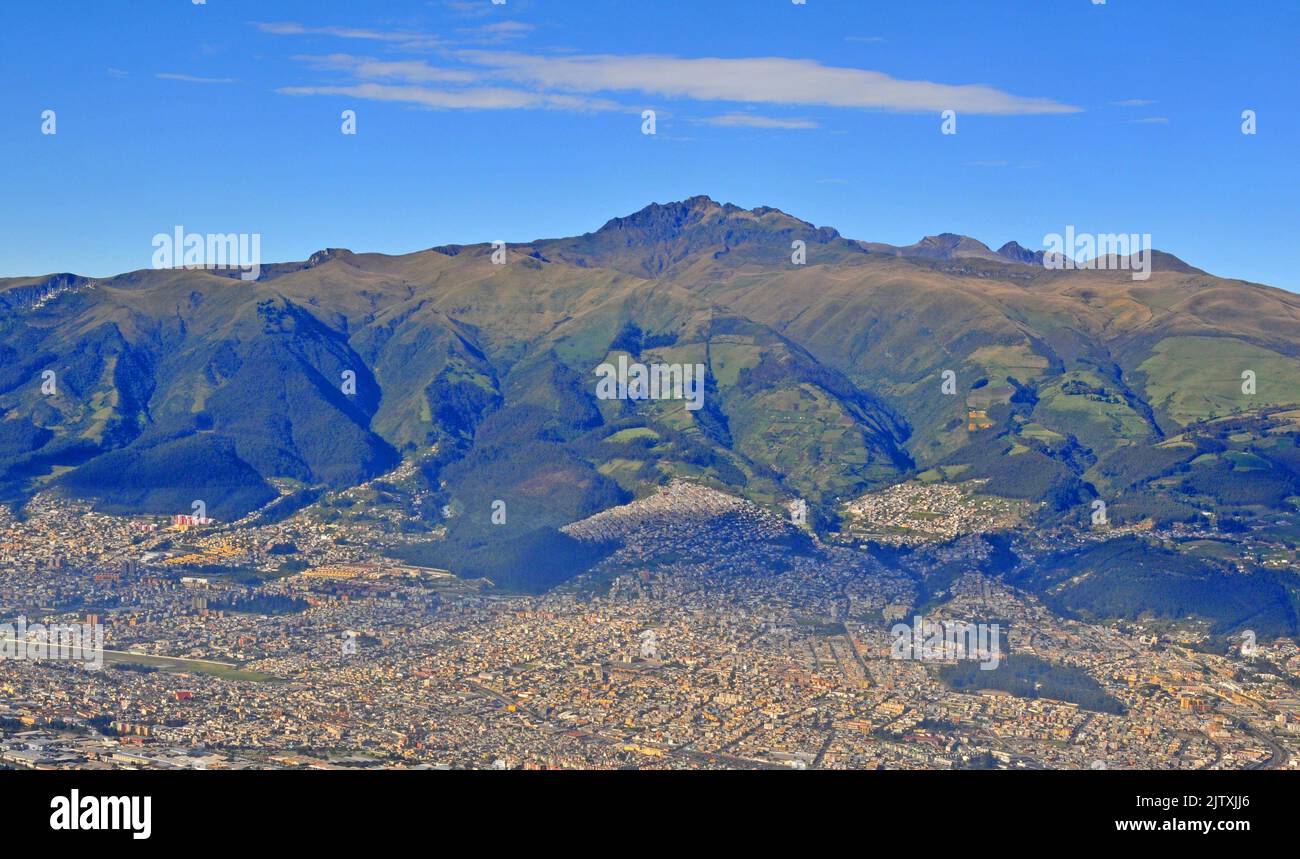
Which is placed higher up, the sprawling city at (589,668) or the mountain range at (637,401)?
the mountain range at (637,401)

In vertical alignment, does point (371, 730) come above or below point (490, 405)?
below

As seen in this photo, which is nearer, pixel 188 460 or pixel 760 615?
pixel 760 615

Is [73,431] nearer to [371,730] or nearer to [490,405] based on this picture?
[490,405]

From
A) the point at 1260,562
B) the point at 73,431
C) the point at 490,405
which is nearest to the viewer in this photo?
the point at 1260,562

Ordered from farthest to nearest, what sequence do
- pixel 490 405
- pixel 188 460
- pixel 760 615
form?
pixel 490 405 < pixel 188 460 < pixel 760 615

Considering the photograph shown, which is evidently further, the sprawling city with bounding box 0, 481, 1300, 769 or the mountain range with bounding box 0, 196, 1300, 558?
the mountain range with bounding box 0, 196, 1300, 558

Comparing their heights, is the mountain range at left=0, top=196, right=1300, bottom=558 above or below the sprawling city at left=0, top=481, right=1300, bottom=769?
above

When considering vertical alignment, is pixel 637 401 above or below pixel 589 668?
above

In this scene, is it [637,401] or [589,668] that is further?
[637,401]

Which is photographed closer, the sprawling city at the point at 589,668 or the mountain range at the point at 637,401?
the sprawling city at the point at 589,668
